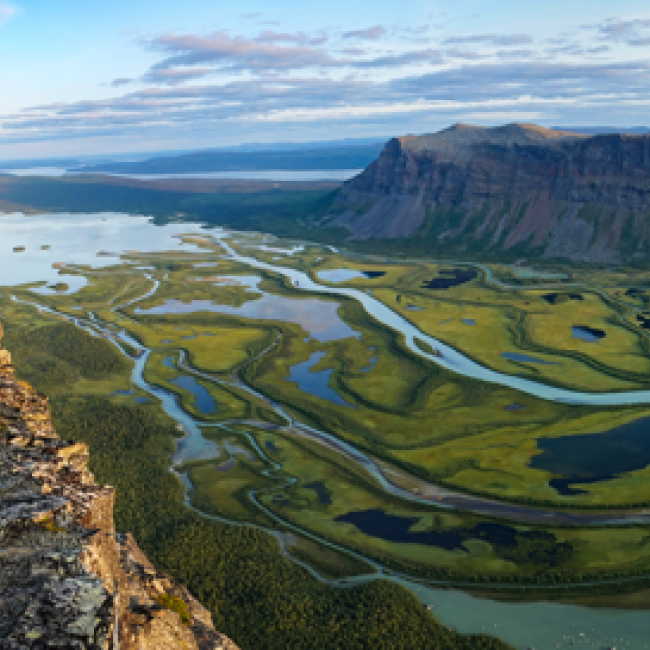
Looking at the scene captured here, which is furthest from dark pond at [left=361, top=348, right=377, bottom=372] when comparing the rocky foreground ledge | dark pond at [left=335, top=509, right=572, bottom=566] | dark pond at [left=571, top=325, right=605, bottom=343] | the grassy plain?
the rocky foreground ledge

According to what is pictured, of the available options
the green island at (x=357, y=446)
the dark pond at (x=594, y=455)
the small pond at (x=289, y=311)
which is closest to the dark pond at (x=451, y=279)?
the green island at (x=357, y=446)

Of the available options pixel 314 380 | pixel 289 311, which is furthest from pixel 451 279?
pixel 314 380

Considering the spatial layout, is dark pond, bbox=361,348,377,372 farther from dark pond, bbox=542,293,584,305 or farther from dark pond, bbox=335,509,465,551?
dark pond, bbox=542,293,584,305

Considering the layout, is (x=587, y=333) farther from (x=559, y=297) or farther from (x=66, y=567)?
(x=66, y=567)

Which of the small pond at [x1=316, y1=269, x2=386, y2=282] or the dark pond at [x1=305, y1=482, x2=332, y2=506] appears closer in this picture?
the dark pond at [x1=305, y1=482, x2=332, y2=506]

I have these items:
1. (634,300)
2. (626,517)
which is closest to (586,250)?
(634,300)

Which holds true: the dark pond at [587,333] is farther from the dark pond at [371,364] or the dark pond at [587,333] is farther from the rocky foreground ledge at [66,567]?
the rocky foreground ledge at [66,567]
